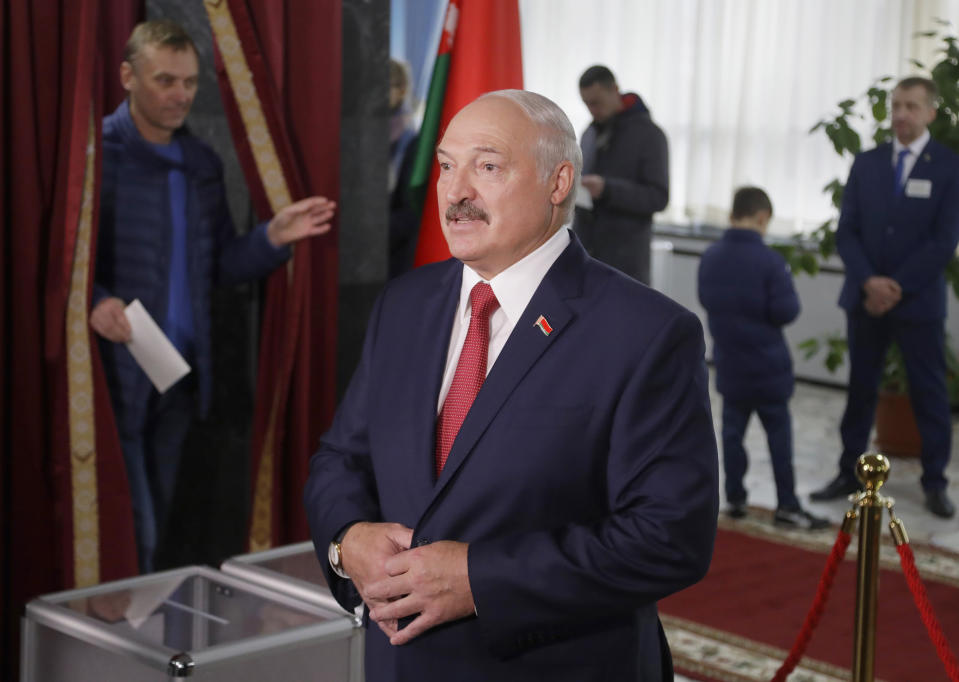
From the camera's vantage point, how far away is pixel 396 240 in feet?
13.0

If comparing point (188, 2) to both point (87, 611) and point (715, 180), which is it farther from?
point (715, 180)

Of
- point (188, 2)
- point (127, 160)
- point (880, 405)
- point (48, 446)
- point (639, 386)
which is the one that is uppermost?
point (188, 2)

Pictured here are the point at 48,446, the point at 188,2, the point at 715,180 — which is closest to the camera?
the point at 48,446

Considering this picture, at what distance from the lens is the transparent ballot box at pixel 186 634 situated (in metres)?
2.28

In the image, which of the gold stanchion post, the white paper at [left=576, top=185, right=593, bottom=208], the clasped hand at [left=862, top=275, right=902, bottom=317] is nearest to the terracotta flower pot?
the clasped hand at [left=862, top=275, right=902, bottom=317]

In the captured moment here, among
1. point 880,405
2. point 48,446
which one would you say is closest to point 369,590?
point 48,446

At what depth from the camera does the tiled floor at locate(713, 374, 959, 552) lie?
18.3 ft

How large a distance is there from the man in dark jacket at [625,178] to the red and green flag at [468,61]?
2.07m

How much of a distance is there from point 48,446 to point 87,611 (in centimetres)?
77

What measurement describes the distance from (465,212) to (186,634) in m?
1.24

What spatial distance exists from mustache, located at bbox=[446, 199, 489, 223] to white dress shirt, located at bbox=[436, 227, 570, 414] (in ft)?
0.32

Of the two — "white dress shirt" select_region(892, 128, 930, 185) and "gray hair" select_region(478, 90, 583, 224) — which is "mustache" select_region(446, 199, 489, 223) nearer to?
"gray hair" select_region(478, 90, 583, 224)

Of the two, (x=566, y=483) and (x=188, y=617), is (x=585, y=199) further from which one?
(x=566, y=483)

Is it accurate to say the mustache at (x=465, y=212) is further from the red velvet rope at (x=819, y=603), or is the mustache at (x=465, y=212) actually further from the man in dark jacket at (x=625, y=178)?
the man in dark jacket at (x=625, y=178)
